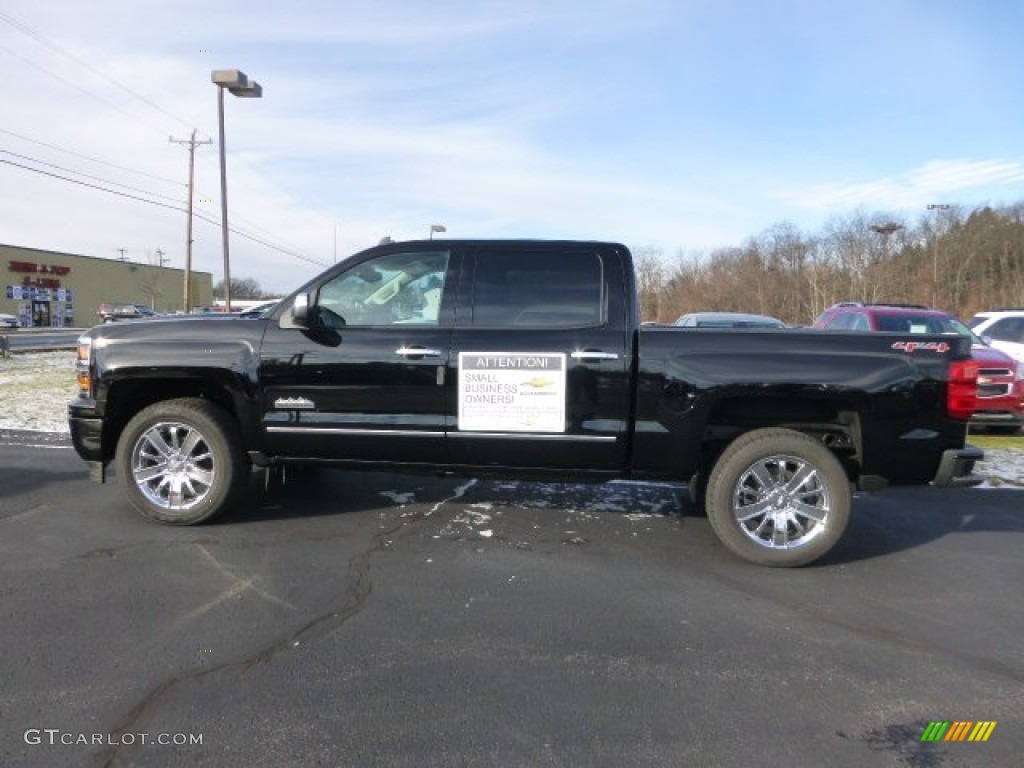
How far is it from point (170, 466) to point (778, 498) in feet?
13.1

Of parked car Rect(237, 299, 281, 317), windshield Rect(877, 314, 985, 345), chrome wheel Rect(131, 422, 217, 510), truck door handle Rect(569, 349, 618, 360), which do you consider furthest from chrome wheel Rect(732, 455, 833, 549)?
windshield Rect(877, 314, 985, 345)

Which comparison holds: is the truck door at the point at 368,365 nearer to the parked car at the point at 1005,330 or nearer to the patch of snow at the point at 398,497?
the patch of snow at the point at 398,497

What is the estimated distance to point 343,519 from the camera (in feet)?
17.3

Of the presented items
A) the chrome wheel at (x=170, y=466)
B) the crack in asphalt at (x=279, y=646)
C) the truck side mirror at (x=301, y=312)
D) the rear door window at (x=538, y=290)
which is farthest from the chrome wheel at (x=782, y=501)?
the chrome wheel at (x=170, y=466)

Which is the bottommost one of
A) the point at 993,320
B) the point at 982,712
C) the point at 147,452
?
the point at 982,712

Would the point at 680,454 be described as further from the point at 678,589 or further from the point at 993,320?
the point at 993,320

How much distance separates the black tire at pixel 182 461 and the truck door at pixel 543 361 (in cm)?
155

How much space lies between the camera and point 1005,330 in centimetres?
1159

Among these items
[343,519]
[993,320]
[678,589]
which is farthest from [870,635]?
[993,320]

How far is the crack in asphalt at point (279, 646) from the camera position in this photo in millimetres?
2627

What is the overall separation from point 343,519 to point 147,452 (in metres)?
1.40

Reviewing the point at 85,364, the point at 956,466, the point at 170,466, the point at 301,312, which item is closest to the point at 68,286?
the point at 85,364

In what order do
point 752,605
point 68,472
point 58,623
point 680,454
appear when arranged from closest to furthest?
point 58,623 → point 752,605 → point 680,454 → point 68,472

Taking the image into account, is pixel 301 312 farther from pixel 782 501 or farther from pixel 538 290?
pixel 782 501
